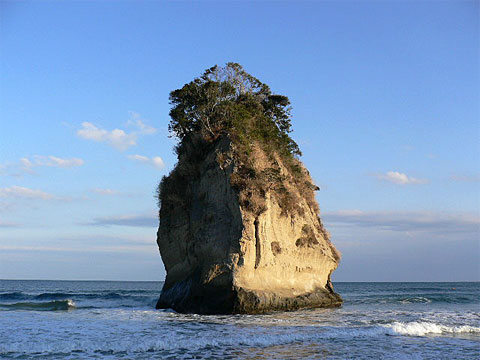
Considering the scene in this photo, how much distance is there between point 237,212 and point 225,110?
6.71 m

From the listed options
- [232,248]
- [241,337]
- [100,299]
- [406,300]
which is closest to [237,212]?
[232,248]

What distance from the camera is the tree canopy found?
26578 millimetres

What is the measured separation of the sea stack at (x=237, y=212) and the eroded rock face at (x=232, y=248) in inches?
2.1

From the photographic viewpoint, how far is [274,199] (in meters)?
25.5

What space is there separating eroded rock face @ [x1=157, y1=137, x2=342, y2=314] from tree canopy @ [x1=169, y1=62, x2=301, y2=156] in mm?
1464

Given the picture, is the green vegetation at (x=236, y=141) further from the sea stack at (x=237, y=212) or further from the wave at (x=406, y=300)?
the wave at (x=406, y=300)

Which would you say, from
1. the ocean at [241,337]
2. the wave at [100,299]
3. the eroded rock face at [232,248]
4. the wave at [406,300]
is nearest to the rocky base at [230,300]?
the eroded rock face at [232,248]

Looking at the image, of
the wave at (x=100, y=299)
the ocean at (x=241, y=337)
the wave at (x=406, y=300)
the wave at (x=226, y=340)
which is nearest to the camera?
the ocean at (x=241, y=337)

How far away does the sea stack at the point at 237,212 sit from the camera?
22656mm

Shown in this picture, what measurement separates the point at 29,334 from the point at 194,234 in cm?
1046

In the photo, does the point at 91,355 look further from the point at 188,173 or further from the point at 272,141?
the point at 272,141

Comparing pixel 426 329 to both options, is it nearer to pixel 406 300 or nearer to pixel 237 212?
pixel 237 212

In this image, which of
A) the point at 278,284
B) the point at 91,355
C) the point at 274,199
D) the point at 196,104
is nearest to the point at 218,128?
the point at 196,104

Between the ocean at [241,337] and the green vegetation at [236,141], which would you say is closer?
the ocean at [241,337]
